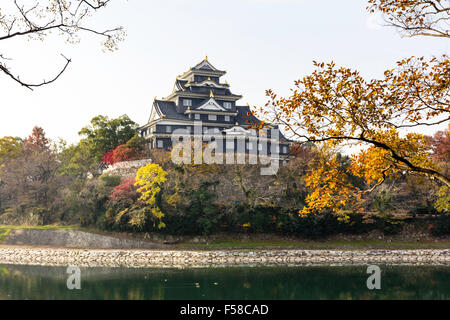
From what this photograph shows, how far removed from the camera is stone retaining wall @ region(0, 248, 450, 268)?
64.3 feet

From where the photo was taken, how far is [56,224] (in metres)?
26.0

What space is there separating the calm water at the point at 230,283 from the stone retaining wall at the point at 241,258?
157cm

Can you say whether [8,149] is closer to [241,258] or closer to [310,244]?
[241,258]

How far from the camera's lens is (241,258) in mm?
19859

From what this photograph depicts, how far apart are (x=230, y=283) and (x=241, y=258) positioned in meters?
5.05

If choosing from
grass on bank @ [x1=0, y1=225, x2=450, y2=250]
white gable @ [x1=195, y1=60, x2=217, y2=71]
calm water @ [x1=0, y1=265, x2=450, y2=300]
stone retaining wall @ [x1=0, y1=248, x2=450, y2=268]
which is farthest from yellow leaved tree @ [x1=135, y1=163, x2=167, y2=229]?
white gable @ [x1=195, y1=60, x2=217, y2=71]

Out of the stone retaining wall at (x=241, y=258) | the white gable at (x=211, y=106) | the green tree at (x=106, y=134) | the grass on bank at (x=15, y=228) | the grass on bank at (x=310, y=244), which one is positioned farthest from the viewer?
the white gable at (x=211, y=106)

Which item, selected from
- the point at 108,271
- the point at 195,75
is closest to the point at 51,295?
the point at 108,271

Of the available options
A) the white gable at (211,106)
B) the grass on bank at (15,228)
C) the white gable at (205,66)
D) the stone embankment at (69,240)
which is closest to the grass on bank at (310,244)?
the stone embankment at (69,240)

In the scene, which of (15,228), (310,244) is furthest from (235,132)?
(15,228)

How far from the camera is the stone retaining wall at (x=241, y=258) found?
19.6m

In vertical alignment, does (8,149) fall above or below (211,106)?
below

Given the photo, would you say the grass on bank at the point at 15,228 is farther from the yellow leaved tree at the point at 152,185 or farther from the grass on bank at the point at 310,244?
the yellow leaved tree at the point at 152,185

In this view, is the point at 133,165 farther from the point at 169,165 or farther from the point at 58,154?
the point at 58,154
